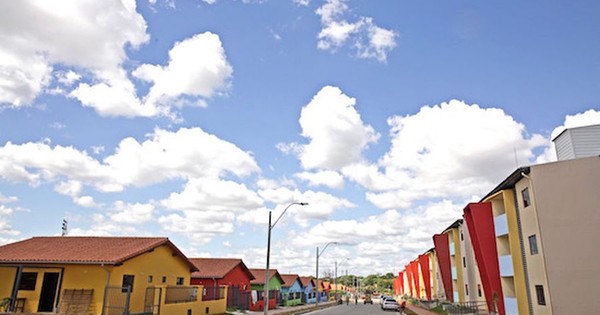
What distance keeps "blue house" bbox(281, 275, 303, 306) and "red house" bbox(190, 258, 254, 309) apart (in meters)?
13.0

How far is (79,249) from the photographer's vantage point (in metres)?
29.2

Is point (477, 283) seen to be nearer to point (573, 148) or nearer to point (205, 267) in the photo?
point (573, 148)

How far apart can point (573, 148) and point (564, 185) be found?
739 centimetres

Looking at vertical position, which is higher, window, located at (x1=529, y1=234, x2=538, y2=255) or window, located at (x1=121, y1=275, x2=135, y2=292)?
window, located at (x1=529, y1=234, x2=538, y2=255)

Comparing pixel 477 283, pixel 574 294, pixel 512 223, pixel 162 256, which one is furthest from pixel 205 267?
pixel 574 294

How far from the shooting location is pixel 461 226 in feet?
165

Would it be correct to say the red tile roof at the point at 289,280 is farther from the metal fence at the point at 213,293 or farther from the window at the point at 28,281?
the window at the point at 28,281

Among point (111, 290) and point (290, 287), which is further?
point (290, 287)

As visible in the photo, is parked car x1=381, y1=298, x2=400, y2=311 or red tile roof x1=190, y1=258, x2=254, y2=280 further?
parked car x1=381, y1=298, x2=400, y2=311

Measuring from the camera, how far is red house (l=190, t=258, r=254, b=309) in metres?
43.6

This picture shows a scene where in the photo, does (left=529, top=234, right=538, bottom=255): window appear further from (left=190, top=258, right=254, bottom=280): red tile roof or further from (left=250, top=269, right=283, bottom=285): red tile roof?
(left=250, top=269, right=283, bottom=285): red tile roof

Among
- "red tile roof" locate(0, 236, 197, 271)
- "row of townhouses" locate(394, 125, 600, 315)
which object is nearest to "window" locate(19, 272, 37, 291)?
"red tile roof" locate(0, 236, 197, 271)

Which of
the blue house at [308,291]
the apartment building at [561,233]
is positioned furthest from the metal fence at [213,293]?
the blue house at [308,291]

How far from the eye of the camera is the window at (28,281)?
90.9 feet
